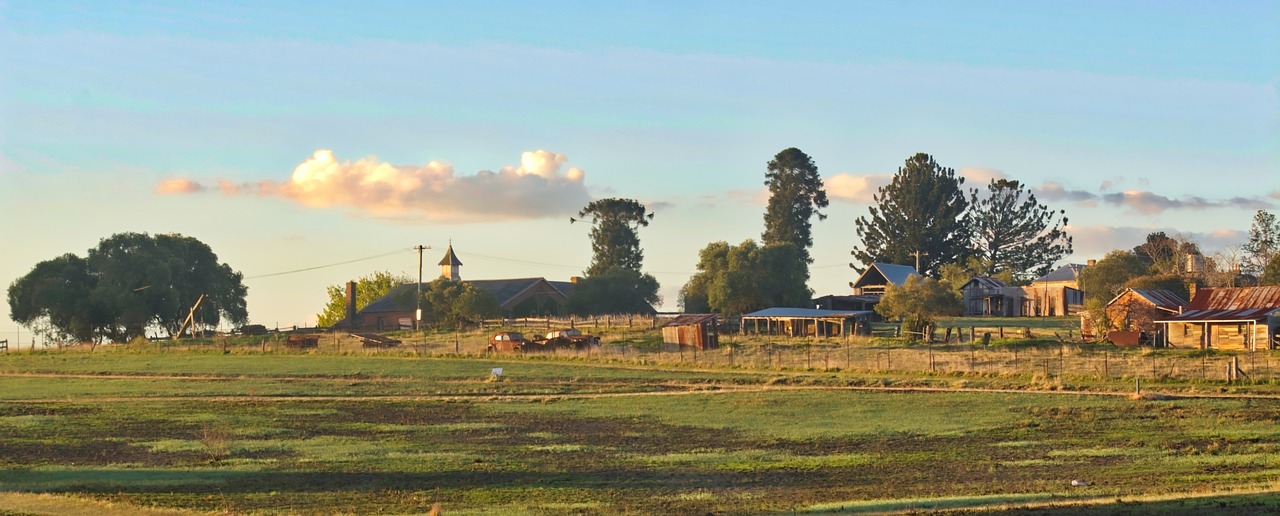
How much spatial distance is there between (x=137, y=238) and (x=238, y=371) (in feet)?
163

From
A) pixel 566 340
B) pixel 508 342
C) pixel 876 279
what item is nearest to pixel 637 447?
pixel 566 340

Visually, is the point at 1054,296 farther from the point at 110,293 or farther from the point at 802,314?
the point at 110,293

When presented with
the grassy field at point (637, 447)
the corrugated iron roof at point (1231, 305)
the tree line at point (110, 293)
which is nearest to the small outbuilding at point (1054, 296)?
the corrugated iron roof at point (1231, 305)

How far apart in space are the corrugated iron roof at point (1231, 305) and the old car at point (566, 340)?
3249 cm

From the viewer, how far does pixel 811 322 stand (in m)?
91.6

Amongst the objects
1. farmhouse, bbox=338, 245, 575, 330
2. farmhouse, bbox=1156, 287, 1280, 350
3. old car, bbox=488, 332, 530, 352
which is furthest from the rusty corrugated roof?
farmhouse, bbox=338, 245, 575, 330

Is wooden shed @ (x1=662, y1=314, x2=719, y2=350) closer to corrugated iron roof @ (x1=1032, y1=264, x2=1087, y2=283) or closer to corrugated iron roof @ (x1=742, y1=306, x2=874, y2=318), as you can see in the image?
corrugated iron roof @ (x1=742, y1=306, x2=874, y2=318)

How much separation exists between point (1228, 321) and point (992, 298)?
47188 mm

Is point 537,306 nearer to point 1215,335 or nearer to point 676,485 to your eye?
point 1215,335

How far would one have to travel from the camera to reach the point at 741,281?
367ft

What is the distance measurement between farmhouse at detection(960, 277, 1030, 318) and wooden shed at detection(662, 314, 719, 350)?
126 ft

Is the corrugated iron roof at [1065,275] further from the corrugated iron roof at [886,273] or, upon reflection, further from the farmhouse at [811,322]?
the farmhouse at [811,322]

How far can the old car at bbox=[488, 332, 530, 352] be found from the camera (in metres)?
84.0

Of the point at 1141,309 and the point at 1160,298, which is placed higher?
the point at 1160,298
